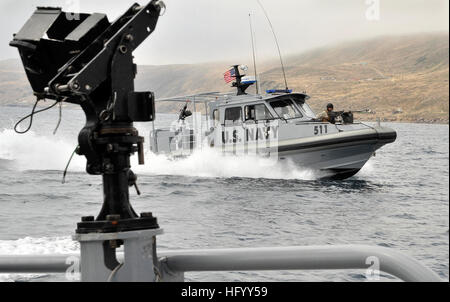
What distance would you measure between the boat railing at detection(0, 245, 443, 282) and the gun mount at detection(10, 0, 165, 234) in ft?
0.57

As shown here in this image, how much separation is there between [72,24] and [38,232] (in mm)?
9385

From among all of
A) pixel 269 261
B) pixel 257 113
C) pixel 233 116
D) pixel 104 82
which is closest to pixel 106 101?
pixel 104 82

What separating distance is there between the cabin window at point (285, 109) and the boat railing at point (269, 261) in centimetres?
1736

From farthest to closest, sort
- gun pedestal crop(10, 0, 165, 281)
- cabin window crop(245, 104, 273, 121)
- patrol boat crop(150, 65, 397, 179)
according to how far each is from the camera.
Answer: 1. cabin window crop(245, 104, 273, 121)
2. patrol boat crop(150, 65, 397, 179)
3. gun pedestal crop(10, 0, 165, 281)

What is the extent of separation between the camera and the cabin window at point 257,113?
1942 centimetres

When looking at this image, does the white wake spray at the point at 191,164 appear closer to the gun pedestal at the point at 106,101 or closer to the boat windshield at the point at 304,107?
the boat windshield at the point at 304,107

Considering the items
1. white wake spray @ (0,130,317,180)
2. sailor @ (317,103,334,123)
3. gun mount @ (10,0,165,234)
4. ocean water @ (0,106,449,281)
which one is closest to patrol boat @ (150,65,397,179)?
sailor @ (317,103,334,123)

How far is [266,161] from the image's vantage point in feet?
64.0

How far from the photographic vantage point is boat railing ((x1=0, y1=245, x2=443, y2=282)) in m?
1.76

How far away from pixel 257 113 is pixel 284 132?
1101mm

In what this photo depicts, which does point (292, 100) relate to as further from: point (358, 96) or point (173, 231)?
point (358, 96)

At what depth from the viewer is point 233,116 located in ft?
66.0

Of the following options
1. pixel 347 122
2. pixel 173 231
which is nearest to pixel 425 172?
pixel 347 122

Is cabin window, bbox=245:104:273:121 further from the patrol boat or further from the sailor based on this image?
→ the sailor
